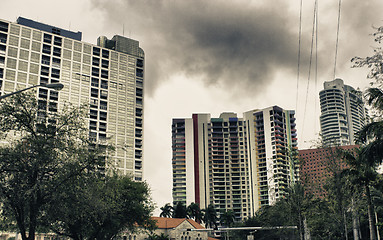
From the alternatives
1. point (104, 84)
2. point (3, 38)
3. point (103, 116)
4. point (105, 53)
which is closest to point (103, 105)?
point (103, 116)

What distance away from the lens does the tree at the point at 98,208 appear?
28859mm

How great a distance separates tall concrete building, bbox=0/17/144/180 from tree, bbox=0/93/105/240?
98798 mm

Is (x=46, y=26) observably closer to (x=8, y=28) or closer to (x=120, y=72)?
(x=8, y=28)

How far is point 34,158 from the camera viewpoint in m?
27.1

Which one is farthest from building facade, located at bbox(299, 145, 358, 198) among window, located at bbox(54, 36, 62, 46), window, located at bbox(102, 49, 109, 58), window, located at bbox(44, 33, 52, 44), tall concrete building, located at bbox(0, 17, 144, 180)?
window, located at bbox(102, 49, 109, 58)

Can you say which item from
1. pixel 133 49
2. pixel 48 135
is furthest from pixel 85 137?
pixel 133 49

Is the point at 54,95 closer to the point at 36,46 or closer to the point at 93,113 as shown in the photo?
the point at 93,113

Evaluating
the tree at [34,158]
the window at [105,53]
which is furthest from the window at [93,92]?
the tree at [34,158]

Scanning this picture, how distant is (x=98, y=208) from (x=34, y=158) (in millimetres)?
6181

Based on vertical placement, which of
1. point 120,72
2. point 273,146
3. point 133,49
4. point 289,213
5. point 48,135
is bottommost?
point 289,213

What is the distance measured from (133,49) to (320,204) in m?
126

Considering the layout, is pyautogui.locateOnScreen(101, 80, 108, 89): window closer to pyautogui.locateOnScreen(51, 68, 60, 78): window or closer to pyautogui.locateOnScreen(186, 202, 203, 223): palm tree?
pyautogui.locateOnScreen(51, 68, 60, 78): window

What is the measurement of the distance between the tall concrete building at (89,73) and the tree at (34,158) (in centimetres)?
9880

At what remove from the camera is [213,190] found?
19900 centimetres
